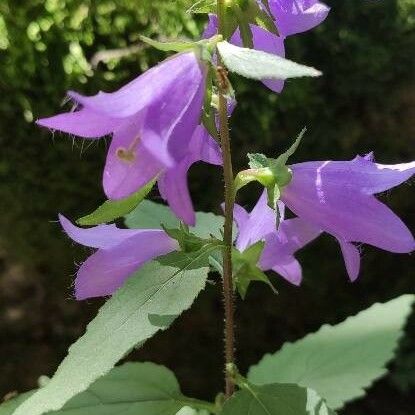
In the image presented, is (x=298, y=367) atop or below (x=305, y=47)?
below

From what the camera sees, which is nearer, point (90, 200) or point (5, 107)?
point (5, 107)

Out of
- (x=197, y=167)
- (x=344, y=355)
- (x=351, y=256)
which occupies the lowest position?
(x=344, y=355)

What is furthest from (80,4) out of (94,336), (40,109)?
(94,336)

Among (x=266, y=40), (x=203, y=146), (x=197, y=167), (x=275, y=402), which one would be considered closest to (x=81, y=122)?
(x=203, y=146)

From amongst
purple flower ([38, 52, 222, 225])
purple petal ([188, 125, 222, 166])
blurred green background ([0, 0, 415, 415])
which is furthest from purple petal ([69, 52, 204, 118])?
blurred green background ([0, 0, 415, 415])

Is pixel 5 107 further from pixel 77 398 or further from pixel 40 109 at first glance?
pixel 77 398

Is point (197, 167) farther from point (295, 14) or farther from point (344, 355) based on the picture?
point (295, 14)
